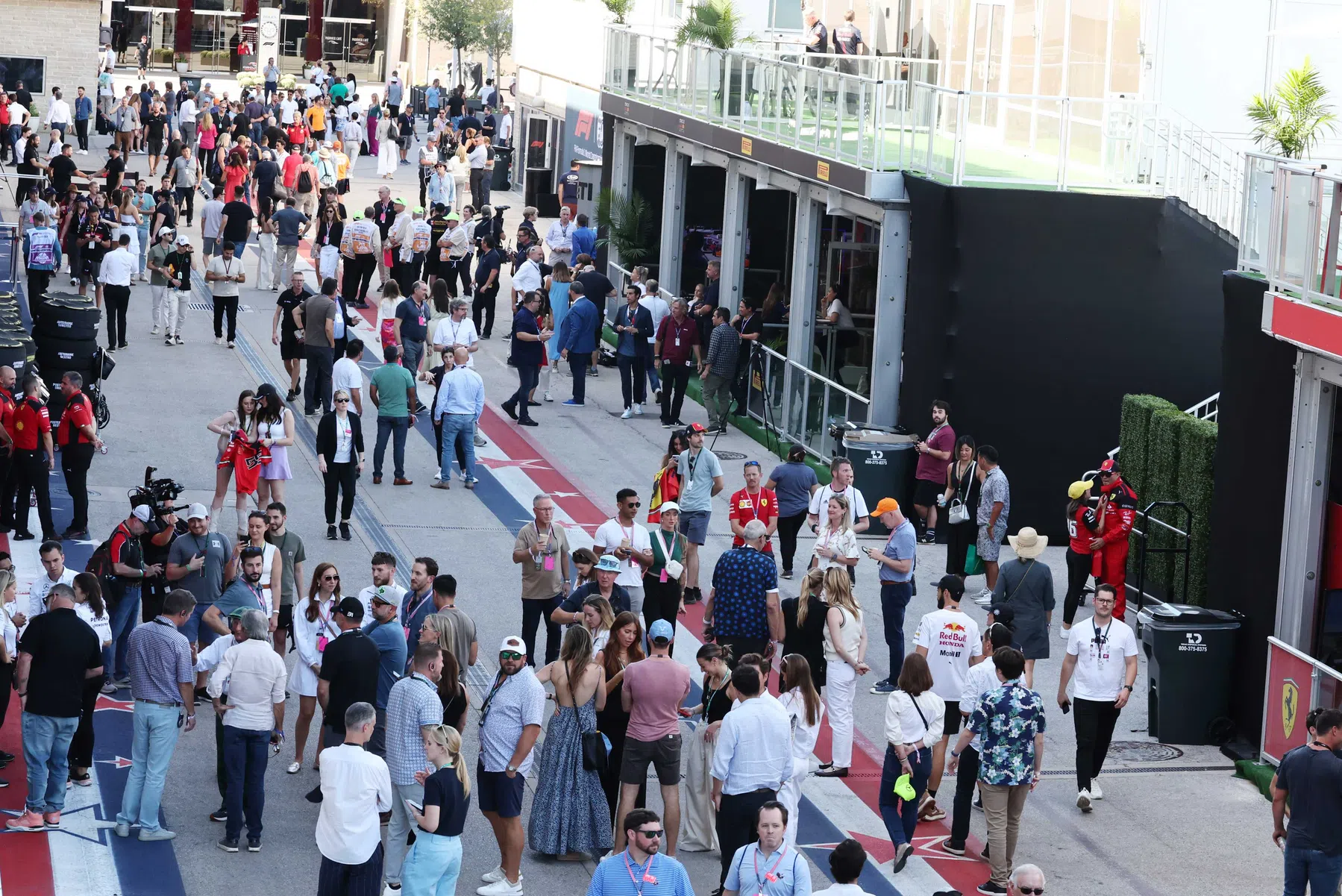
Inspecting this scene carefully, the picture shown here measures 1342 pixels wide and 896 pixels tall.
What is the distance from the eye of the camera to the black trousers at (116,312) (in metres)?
24.3

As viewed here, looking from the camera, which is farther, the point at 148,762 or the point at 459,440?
the point at 459,440

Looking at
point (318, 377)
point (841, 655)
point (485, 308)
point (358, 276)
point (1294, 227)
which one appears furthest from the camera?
point (358, 276)

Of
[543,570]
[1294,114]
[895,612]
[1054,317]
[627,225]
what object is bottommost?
[895,612]

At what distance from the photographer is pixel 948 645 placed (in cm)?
1201

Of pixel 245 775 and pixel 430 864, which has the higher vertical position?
pixel 430 864

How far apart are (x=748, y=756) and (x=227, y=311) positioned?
1737 cm

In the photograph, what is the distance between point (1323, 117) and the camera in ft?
60.9

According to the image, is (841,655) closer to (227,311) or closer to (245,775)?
(245,775)

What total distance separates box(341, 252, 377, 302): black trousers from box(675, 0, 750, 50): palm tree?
613 centimetres

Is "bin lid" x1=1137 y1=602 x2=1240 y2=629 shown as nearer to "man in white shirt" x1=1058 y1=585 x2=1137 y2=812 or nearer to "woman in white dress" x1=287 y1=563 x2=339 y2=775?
"man in white shirt" x1=1058 y1=585 x2=1137 y2=812

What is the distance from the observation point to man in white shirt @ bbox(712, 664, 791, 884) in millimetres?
10172

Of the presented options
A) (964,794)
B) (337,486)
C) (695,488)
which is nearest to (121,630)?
(337,486)

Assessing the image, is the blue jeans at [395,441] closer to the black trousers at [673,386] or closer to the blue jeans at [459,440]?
the blue jeans at [459,440]

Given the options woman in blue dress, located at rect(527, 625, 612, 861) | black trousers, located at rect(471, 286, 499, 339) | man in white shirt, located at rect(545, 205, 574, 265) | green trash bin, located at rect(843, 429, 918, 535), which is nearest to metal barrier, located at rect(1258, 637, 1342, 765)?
woman in blue dress, located at rect(527, 625, 612, 861)
